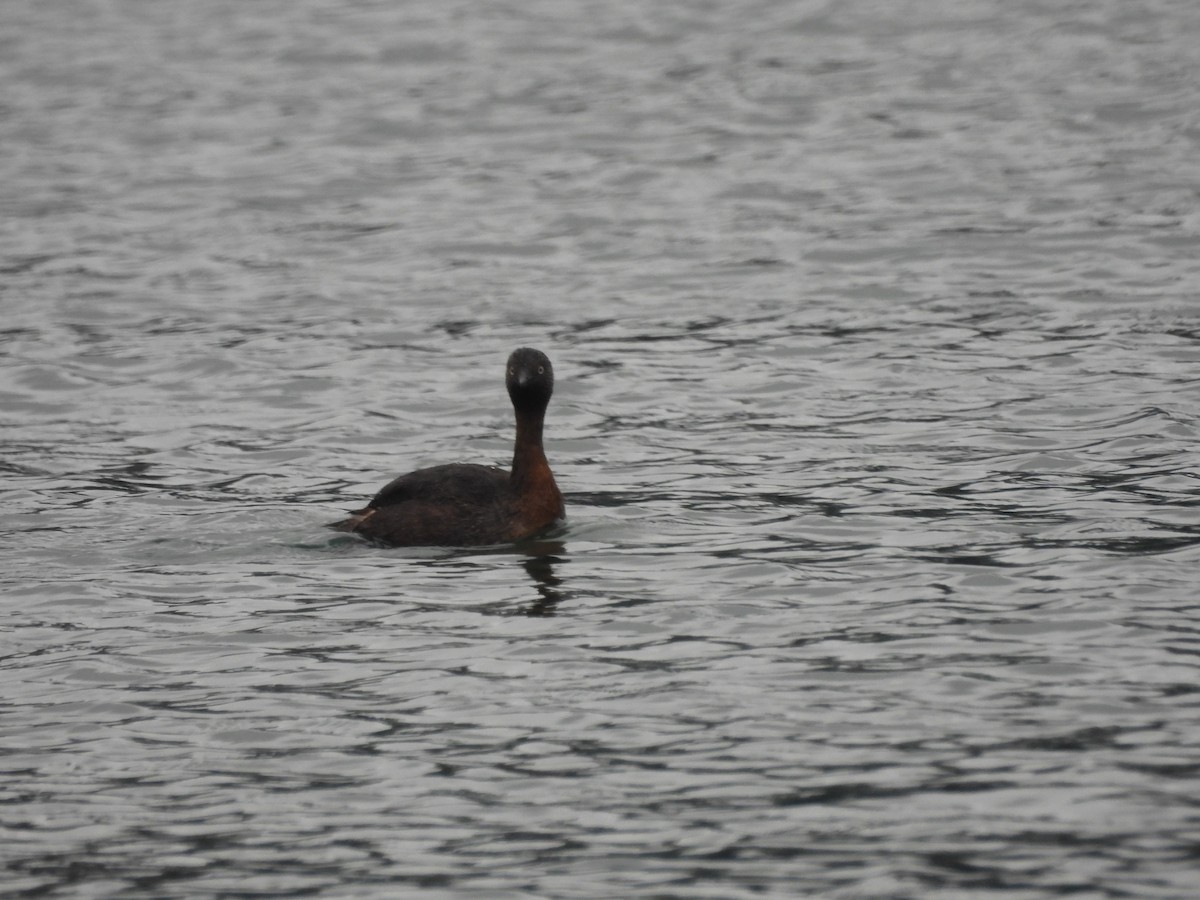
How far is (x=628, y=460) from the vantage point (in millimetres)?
14211

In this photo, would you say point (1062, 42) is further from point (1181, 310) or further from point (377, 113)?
point (1181, 310)

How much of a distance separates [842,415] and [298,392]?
4924 millimetres

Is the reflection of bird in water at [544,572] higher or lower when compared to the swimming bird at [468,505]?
lower

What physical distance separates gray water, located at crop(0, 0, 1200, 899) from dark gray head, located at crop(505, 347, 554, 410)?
896mm

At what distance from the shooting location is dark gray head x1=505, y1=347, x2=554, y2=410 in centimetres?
1270

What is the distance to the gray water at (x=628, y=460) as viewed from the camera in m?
8.05

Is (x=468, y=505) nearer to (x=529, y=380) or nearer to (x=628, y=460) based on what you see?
(x=529, y=380)

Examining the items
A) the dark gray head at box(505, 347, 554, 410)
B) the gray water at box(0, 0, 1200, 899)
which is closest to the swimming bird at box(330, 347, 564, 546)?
the dark gray head at box(505, 347, 554, 410)

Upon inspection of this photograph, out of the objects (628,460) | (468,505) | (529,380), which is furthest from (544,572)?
(628,460)

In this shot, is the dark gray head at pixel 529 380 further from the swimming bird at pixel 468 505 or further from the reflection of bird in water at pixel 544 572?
the reflection of bird in water at pixel 544 572

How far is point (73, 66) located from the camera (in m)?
30.7

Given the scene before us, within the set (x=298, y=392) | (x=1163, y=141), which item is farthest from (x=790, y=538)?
(x=1163, y=141)

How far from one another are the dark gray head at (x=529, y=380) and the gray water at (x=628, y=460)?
90cm

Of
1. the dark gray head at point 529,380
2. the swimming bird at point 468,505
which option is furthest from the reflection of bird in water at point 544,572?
the dark gray head at point 529,380
